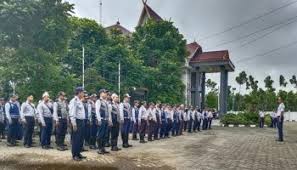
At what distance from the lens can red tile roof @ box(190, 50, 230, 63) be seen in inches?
1854

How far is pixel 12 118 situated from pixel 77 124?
5.21 m

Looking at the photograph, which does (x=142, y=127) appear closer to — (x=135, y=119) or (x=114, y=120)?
(x=135, y=119)

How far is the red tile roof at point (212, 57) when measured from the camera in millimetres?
47094

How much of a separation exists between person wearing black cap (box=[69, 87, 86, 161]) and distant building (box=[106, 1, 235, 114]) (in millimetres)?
32916

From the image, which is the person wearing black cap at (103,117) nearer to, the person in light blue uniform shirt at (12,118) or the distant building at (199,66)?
the person in light blue uniform shirt at (12,118)

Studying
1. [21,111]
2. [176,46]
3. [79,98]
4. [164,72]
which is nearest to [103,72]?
[164,72]

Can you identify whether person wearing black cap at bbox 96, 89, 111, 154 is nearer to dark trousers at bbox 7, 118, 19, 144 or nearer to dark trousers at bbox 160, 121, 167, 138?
dark trousers at bbox 7, 118, 19, 144

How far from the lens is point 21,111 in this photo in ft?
50.6

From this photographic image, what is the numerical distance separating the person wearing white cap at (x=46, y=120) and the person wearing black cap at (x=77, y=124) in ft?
10.0

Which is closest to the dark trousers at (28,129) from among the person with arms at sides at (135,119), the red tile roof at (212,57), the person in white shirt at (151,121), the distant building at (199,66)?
the person with arms at sides at (135,119)

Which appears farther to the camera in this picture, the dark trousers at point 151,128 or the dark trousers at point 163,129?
the dark trousers at point 163,129

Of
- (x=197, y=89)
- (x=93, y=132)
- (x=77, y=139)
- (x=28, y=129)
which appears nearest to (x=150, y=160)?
(x=77, y=139)

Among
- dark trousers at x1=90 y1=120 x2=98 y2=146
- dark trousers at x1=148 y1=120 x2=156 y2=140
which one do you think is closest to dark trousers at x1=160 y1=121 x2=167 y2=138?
dark trousers at x1=148 y1=120 x2=156 y2=140

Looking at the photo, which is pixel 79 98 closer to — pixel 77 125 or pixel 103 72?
pixel 77 125
